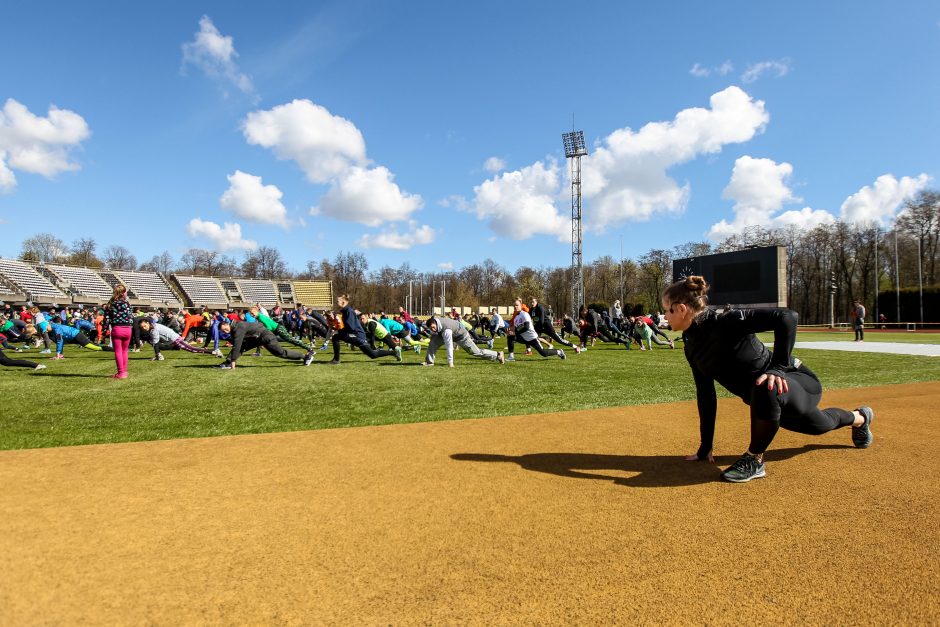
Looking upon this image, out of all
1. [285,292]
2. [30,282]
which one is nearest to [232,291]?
[285,292]

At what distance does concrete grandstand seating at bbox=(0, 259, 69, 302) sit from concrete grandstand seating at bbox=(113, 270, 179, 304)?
27.5ft

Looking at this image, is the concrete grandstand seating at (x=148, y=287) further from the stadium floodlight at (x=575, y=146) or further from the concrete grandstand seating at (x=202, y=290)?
the stadium floodlight at (x=575, y=146)

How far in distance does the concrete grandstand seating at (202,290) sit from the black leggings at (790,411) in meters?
74.4

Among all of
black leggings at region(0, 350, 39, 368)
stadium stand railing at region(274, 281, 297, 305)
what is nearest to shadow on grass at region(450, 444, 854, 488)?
black leggings at region(0, 350, 39, 368)

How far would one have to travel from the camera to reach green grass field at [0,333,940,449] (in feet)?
19.8

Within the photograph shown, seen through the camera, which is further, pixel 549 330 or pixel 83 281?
pixel 83 281

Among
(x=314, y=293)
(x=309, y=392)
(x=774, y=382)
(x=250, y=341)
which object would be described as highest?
(x=314, y=293)

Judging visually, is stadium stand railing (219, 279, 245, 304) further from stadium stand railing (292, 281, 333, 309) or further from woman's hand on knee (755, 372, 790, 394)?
woman's hand on knee (755, 372, 790, 394)

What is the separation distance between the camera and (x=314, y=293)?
78.3 m

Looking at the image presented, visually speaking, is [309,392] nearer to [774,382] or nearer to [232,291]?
[774,382]

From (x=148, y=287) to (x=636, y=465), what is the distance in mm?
75747

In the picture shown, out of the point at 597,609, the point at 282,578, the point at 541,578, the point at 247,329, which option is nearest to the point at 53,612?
the point at 282,578

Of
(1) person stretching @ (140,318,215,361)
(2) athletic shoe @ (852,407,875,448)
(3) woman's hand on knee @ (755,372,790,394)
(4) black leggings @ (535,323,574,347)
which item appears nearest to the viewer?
(3) woman's hand on knee @ (755,372,790,394)

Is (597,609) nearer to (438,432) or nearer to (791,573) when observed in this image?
(791,573)
